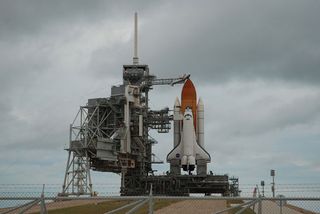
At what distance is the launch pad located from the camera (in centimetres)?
7831

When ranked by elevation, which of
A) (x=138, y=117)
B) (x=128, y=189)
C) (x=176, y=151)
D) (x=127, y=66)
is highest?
(x=127, y=66)

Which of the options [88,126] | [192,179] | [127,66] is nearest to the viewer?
[192,179]

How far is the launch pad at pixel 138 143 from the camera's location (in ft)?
257

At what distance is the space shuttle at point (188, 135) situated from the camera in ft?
251

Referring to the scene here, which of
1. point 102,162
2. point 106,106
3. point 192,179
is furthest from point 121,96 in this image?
point 192,179

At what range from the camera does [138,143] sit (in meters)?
85.6

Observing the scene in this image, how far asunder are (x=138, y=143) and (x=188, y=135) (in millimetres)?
12547

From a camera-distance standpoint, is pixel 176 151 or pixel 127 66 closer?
pixel 176 151

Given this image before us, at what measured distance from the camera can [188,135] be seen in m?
76.2

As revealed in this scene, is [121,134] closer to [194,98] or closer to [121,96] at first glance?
[121,96]

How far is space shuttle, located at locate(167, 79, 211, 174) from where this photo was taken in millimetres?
76375

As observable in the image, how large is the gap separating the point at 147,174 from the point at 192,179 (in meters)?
12.5

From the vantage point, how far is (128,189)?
82500 mm

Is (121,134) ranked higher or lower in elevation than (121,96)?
lower
